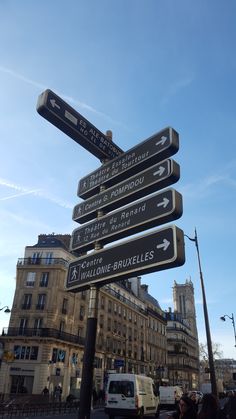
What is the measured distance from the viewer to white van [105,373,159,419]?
54.2 ft

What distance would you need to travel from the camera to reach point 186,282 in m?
130

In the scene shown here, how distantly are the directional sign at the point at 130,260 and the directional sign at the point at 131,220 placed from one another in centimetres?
27

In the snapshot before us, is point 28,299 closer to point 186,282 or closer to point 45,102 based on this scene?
point 45,102

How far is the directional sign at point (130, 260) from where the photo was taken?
5324 millimetres

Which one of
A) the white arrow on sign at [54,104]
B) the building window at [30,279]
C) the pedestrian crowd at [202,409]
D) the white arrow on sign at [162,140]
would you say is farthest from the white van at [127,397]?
the building window at [30,279]

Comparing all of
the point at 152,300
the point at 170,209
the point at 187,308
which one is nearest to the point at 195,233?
the point at 170,209

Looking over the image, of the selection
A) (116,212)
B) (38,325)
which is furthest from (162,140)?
(38,325)

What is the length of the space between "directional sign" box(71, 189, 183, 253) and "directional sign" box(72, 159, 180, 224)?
288mm

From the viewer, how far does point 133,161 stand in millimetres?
6887

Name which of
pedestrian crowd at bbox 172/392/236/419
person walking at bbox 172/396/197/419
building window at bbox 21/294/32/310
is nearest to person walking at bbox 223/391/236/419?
pedestrian crowd at bbox 172/392/236/419

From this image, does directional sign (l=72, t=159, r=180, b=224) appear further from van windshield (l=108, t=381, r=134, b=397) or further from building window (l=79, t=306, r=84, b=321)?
building window (l=79, t=306, r=84, b=321)

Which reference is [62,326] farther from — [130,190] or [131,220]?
[131,220]

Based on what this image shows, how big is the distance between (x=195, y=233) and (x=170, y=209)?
14.5 meters

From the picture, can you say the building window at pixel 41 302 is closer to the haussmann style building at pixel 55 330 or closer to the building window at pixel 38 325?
the haussmann style building at pixel 55 330
